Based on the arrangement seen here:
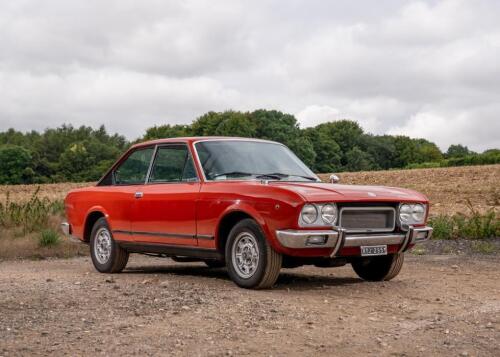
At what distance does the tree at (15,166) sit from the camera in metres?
85.4

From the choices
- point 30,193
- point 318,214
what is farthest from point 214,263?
point 30,193

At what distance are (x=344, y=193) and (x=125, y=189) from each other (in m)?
3.57

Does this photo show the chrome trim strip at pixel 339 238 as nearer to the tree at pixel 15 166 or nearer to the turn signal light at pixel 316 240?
the turn signal light at pixel 316 240

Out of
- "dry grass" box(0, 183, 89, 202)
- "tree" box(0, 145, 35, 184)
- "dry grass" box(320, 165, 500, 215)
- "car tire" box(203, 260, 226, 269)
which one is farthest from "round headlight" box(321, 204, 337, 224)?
"tree" box(0, 145, 35, 184)

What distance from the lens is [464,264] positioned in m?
11.9

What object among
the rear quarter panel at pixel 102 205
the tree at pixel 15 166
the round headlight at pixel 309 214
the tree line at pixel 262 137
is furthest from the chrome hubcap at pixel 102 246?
the tree at pixel 15 166

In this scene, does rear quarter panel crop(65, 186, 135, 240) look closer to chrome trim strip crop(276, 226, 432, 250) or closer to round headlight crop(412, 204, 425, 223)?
chrome trim strip crop(276, 226, 432, 250)

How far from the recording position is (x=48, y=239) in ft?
49.1

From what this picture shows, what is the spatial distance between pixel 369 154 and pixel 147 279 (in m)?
91.0

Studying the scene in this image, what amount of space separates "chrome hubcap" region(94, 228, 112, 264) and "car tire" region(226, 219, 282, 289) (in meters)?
2.84

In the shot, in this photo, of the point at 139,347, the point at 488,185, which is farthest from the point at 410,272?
the point at 488,185

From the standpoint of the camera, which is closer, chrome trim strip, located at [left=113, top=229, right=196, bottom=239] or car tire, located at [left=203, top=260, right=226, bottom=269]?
chrome trim strip, located at [left=113, top=229, right=196, bottom=239]

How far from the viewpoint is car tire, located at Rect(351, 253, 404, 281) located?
9.44 m

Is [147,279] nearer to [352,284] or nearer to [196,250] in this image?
[196,250]
